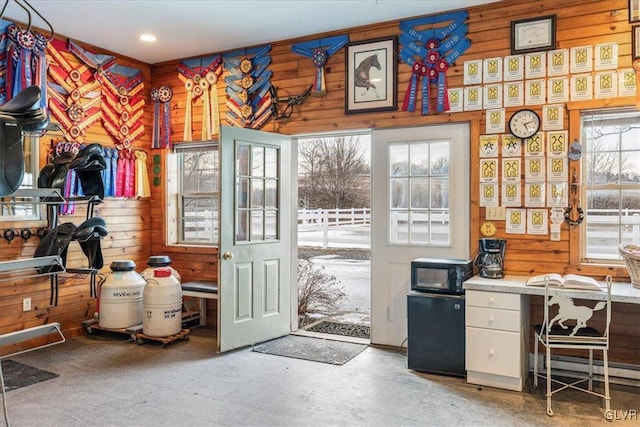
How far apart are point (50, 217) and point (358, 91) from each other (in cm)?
313

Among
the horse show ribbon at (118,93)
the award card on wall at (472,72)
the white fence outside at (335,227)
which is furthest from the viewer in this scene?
the white fence outside at (335,227)

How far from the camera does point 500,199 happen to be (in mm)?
3973

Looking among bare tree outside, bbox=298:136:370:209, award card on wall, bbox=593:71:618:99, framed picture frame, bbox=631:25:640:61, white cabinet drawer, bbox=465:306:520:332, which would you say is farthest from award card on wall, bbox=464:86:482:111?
bare tree outside, bbox=298:136:370:209

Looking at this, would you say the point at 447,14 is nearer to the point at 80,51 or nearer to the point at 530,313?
the point at 530,313

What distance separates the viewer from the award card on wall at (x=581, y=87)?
368cm

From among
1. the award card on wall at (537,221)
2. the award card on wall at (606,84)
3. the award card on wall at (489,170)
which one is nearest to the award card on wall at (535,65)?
the award card on wall at (606,84)

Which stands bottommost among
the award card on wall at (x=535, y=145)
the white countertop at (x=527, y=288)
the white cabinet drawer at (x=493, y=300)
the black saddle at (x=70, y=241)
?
the white cabinet drawer at (x=493, y=300)

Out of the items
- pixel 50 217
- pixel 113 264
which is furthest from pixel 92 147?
pixel 113 264

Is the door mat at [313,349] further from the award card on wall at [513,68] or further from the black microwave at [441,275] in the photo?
the award card on wall at [513,68]

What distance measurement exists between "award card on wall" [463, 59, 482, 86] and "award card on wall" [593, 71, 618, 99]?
855 mm

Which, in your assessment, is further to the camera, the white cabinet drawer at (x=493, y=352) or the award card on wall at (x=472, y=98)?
the award card on wall at (x=472, y=98)

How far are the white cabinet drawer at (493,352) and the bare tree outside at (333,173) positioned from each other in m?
8.43

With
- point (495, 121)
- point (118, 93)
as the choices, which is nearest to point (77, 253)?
point (118, 93)
